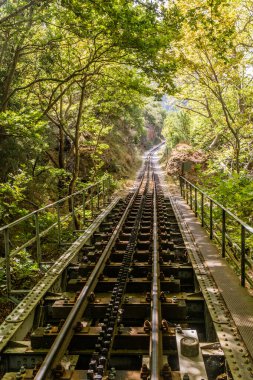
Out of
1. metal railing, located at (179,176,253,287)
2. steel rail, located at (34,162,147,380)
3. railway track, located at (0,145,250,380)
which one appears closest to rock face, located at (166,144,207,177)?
metal railing, located at (179,176,253,287)

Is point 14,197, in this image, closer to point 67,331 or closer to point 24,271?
point 24,271

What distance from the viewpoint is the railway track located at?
3.28 m

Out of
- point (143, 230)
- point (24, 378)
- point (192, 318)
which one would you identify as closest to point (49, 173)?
point (143, 230)

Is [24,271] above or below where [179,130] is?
below

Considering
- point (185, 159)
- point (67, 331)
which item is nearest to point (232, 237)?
point (67, 331)

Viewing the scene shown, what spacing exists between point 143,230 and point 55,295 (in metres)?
4.93

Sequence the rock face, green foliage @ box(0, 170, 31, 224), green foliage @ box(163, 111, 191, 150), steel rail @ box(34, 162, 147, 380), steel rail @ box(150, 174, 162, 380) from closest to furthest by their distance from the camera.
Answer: steel rail @ box(150, 174, 162, 380)
steel rail @ box(34, 162, 147, 380)
green foliage @ box(0, 170, 31, 224)
the rock face
green foliage @ box(163, 111, 191, 150)

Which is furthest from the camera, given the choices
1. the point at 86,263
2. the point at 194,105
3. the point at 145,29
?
the point at 194,105

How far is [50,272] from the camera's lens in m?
6.14

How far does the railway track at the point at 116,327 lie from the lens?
129 inches

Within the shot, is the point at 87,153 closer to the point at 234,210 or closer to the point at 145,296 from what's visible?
the point at 234,210

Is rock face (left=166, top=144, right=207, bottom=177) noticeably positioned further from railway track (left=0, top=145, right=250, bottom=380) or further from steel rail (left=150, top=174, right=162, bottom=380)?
steel rail (left=150, top=174, right=162, bottom=380)

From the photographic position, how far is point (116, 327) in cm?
420

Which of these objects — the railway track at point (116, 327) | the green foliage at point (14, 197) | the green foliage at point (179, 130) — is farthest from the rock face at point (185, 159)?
the railway track at point (116, 327)
